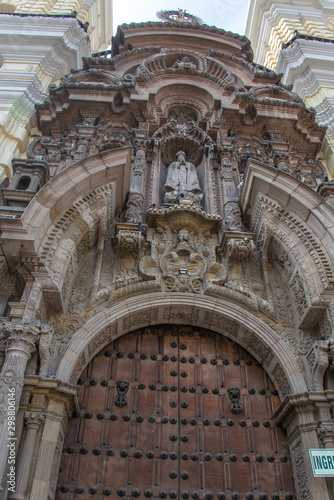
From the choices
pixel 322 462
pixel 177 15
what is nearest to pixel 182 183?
pixel 322 462

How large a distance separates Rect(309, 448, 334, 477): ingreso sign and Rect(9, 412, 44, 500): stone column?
321 cm

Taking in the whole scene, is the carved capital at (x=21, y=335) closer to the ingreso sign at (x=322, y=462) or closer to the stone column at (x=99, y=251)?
the stone column at (x=99, y=251)

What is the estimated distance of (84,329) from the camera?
6211 mm

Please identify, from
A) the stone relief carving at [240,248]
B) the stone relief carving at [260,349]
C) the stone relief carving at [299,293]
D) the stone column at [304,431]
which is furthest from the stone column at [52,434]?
the stone relief carving at [299,293]

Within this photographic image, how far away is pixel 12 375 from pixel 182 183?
5.32 m

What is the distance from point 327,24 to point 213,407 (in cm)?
1745

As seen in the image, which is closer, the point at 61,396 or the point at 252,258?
the point at 61,396

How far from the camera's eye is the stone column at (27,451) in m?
4.61

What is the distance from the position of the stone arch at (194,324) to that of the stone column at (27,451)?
2.84ft

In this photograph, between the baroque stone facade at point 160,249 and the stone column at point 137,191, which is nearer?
the baroque stone facade at point 160,249

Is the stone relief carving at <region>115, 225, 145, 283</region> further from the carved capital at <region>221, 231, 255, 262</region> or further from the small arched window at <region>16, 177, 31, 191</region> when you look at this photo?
the small arched window at <region>16, 177, 31, 191</region>

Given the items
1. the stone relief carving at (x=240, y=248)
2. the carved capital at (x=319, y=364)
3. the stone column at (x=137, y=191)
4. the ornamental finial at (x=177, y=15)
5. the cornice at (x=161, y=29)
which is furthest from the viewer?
the ornamental finial at (x=177, y=15)

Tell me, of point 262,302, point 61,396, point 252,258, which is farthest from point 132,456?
point 252,258

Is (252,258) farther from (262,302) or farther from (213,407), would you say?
(213,407)
